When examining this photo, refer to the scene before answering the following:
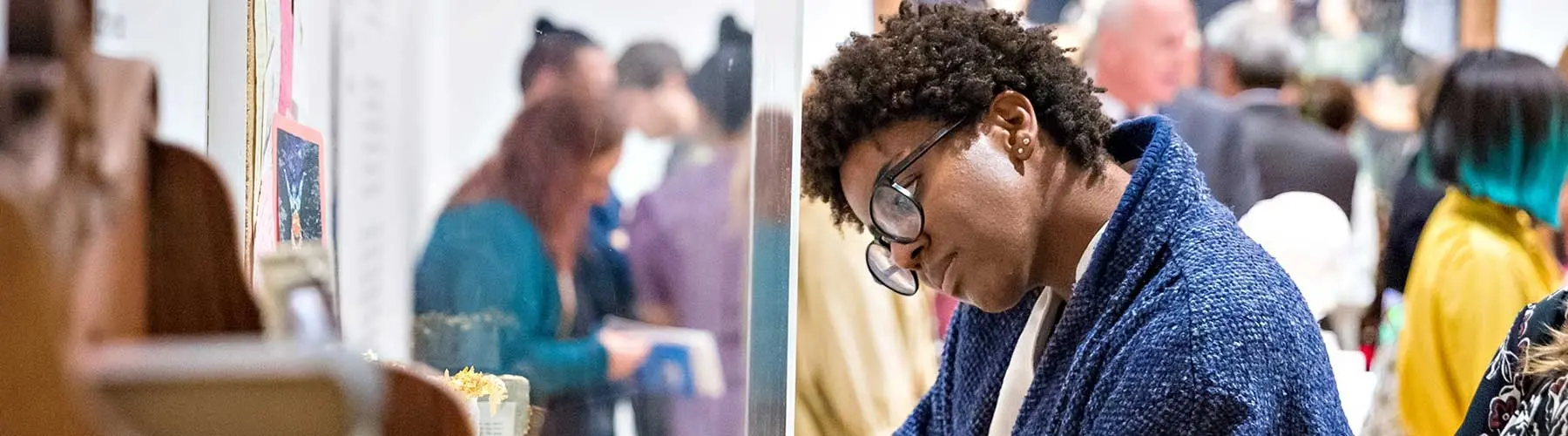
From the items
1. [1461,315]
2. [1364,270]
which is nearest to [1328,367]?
[1461,315]

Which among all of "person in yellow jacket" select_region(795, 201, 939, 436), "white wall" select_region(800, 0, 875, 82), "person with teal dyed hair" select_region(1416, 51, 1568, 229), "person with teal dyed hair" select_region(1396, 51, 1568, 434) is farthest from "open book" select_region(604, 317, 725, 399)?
"person with teal dyed hair" select_region(1416, 51, 1568, 229)

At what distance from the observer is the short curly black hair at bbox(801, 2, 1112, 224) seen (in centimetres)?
120

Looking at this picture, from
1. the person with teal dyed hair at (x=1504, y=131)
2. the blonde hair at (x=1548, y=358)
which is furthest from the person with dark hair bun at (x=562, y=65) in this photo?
the person with teal dyed hair at (x=1504, y=131)

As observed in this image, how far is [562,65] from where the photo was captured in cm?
72

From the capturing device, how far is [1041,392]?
3.94ft

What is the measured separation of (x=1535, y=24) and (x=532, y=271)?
10.4ft

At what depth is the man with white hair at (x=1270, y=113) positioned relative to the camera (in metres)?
2.99

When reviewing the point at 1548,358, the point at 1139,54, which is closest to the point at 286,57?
the point at 1548,358

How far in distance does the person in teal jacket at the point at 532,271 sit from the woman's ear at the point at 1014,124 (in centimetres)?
48

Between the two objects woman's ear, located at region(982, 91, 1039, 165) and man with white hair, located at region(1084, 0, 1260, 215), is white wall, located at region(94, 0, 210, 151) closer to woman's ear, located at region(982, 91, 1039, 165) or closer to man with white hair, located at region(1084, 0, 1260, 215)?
woman's ear, located at region(982, 91, 1039, 165)

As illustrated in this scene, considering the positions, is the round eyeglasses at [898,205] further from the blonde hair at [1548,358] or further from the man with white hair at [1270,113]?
the man with white hair at [1270,113]

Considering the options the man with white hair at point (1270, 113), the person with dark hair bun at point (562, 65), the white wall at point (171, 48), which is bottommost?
the white wall at point (171, 48)

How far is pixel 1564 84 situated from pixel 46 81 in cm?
271

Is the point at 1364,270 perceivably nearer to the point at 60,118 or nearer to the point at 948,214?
the point at 948,214
